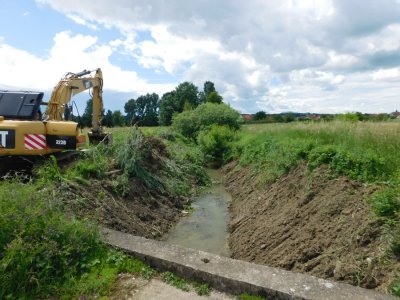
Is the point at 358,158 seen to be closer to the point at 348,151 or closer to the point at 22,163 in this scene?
the point at 348,151

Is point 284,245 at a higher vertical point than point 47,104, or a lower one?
lower

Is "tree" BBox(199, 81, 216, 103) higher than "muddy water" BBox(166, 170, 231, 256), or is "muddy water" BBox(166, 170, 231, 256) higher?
"tree" BBox(199, 81, 216, 103)

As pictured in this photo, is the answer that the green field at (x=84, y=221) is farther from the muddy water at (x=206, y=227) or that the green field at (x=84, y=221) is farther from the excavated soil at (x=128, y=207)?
the muddy water at (x=206, y=227)

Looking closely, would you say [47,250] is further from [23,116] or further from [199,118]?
[199,118]

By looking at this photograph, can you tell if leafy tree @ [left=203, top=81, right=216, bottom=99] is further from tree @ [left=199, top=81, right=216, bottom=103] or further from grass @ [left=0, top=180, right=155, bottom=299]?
grass @ [left=0, top=180, right=155, bottom=299]

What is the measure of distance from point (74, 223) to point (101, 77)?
8304mm

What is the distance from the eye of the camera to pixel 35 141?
8070 millimetres

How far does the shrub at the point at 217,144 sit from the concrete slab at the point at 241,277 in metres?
15.4

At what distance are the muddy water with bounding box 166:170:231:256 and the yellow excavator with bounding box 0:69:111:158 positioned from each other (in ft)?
11.3

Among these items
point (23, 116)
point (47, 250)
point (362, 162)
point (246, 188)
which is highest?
point (23, 116)

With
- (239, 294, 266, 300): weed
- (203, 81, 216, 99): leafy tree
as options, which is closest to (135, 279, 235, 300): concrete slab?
(239, 294, 266, 300): weed

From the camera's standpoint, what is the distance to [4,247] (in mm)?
3402

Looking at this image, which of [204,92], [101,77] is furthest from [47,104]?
[204,92]

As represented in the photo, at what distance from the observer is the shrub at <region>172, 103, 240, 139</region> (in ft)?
82.0
